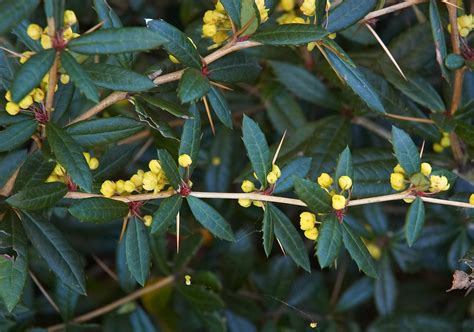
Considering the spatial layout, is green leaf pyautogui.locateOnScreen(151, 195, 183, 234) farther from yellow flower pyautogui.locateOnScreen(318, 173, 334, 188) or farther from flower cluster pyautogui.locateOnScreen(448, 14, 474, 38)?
flower cluster pyautogui.locateOnScreen(448, 14, 474, 38)

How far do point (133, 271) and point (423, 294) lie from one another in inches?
57.2

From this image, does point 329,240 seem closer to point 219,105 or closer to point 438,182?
point 438,182

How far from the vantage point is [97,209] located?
4.13 ft

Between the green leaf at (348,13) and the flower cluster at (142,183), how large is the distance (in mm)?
450

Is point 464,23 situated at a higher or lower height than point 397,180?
higher

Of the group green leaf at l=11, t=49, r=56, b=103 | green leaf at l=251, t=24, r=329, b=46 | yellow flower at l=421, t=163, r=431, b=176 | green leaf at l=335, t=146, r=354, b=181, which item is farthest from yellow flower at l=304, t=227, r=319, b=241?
green leaf at l=11, t=49, r=56, b=103

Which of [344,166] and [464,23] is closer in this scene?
[344,166]

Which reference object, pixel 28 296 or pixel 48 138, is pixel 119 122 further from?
pixel 28 296

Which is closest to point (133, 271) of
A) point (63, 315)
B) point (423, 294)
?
point (63, 315)

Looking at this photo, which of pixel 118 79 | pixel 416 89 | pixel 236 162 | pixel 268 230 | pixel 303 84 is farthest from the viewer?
pixel 236 162

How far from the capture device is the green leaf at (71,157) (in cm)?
117

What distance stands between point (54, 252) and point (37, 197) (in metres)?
0.18

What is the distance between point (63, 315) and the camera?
1.78 m

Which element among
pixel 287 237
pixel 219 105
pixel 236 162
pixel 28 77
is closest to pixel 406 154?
pixel 287 237
